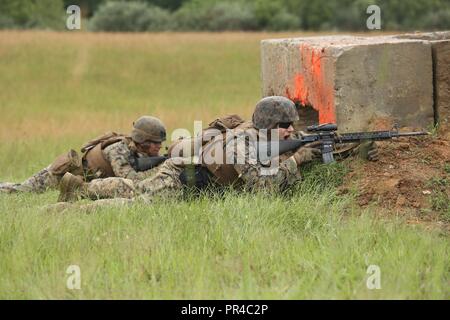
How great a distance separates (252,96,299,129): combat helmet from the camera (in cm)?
838

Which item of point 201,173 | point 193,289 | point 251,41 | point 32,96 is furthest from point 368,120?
point 251,41

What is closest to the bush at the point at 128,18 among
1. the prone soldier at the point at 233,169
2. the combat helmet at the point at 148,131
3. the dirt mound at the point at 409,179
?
the combat helmet at the point at 148,131

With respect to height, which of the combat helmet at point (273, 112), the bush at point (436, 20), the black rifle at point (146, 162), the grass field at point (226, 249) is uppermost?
the bush at point (436, 20)

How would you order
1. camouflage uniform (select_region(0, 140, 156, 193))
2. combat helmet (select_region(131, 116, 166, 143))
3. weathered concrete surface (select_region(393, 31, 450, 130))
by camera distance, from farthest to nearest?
combat helmet (select_region(131, 116, 166, 143))
camouflage uniform (select_region(0, 140, 156, 193))
weathered concrete surface (select_region(393, 31, 450, 130))

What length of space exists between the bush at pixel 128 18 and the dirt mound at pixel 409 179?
33.8m

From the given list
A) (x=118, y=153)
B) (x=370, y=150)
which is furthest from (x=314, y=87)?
(x=118, y=153)

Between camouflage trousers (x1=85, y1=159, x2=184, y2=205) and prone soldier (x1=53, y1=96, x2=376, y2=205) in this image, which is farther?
camouflage trousers (x1=85, y1=159, x2=184, y2=205)

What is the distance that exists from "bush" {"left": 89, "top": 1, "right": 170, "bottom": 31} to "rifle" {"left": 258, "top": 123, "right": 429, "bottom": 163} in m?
33.9

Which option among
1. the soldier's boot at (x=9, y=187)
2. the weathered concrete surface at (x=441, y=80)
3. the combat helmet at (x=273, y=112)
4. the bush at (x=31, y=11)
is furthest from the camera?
the bush at (x=31, y=11)

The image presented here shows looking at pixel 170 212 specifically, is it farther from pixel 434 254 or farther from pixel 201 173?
pixel 434 254

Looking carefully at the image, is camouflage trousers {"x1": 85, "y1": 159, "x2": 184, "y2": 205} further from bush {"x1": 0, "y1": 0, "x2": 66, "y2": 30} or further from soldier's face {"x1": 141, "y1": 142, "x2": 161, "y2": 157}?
bush {"x1": 0, "y1": 0, "x2": 66, "y2": 30}

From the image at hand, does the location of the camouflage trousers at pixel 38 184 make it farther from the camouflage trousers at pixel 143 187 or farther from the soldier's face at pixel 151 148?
the camouflage trousers at pixel 143 187

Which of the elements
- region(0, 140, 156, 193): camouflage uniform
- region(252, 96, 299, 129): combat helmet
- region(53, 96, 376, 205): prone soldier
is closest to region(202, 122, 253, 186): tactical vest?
region(53, 96, 376, 205): prone soldier

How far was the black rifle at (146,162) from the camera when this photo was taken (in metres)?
9.35
